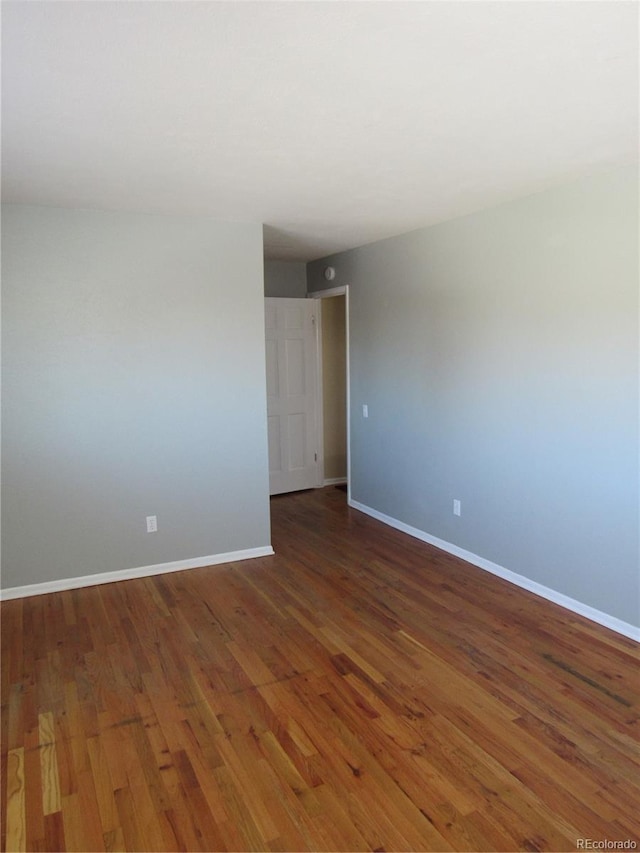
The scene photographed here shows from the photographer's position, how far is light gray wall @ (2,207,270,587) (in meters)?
3.58

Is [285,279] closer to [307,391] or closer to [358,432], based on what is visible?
[307,391]

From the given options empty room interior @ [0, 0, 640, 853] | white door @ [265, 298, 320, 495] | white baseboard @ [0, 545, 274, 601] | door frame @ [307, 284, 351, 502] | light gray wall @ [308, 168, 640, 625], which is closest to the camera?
empty room interior @ [0, 0, 640, 853]

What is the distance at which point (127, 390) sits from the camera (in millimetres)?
3838

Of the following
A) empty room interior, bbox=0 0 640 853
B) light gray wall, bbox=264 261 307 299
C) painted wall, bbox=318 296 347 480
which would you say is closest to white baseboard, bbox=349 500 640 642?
empty room interior, bbox=0 0 640 853

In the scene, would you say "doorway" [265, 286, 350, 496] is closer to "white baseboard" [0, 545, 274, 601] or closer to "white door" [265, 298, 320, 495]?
"white door" [265, 298, 320, 495]

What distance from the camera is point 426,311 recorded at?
4.44 m

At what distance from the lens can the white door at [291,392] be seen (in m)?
5.91

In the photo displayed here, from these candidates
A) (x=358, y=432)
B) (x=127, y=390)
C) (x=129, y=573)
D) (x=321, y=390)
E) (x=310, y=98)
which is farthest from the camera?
(x=321, y=390)

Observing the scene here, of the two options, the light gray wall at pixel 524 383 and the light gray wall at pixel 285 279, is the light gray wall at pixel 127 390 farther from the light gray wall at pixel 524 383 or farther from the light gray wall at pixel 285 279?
the light gray wall at pixel 285 279

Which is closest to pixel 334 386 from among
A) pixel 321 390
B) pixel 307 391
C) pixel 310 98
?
Result: pixel 321 390

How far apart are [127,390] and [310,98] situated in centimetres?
238

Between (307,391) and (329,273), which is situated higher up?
(329,273)

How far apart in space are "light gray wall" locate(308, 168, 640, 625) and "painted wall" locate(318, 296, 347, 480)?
1.32 m

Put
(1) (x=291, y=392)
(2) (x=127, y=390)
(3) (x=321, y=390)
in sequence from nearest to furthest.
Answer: (2) (x=127, y=390) < (1) (x=291, y=392) < (3) (x=321, y=390)
